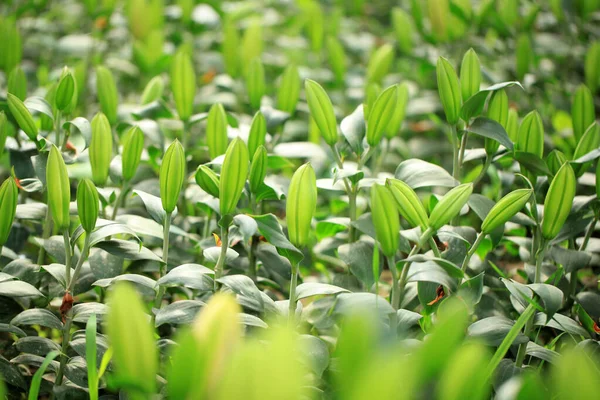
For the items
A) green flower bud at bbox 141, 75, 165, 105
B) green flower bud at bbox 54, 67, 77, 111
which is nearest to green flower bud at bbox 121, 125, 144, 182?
green flower bud at bbox 54, 67, 77, 111

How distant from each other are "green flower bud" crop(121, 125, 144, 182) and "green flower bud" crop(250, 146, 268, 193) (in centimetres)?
21

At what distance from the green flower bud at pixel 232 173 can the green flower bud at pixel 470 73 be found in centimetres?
43

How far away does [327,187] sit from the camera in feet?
3.43

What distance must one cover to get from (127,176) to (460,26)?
1.25 meters

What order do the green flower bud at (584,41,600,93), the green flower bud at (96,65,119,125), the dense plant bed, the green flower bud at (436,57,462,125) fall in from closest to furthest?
the dense plant bed → the green flower bud at (436,57,462,125) → the green flower bud at (96,65,119,125) → the green flower bud at (584,41,600,93)

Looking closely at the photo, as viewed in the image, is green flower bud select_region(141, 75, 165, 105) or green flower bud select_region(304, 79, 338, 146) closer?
green flower bud select_region(304, 79, 338, 146)

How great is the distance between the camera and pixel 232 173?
2.93ft

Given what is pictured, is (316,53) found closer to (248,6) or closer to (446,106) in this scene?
(248,6)

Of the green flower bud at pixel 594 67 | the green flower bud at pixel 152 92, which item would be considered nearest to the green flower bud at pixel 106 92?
the green flower bud at pixel 152 92

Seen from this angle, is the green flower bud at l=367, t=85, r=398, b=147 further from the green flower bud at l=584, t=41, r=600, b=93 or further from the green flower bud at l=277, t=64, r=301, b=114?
the green flower bud at l=584, t=41, r=600, b=93

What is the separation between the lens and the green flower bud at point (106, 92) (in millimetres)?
1288

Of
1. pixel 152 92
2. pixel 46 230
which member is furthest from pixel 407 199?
pixel 152 92

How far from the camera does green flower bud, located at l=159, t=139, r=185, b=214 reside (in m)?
0.92

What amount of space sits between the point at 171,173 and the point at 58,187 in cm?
16
